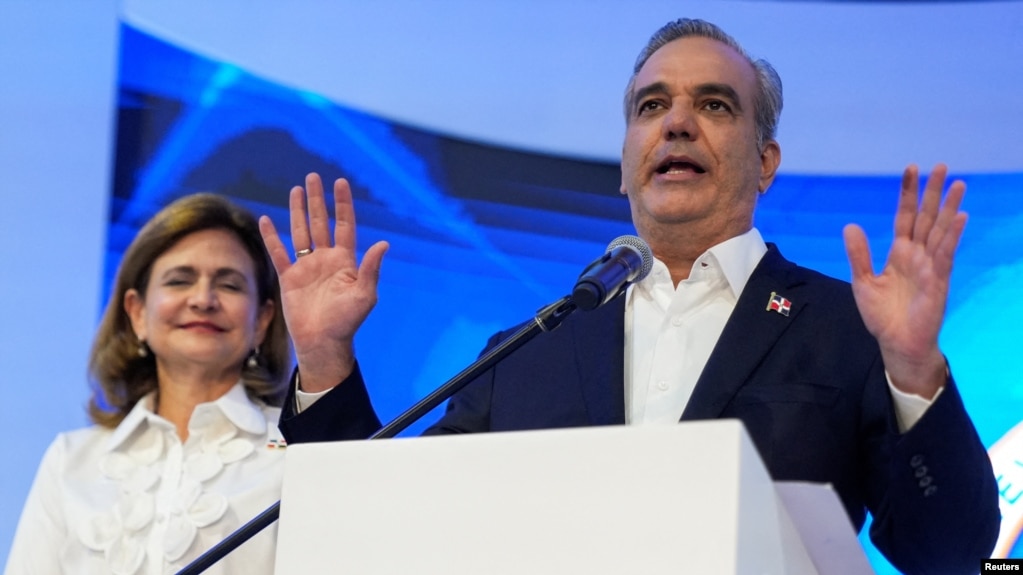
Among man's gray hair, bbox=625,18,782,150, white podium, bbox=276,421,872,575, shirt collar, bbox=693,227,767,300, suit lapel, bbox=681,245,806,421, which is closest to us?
white podium, bbox=276,421,872,575

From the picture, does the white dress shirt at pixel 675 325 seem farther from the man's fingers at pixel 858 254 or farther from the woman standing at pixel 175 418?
the woman standing at pixel 175 418

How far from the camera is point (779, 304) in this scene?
2.24 m

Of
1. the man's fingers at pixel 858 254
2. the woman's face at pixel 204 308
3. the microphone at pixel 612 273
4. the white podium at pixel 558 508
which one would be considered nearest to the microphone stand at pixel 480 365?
the microphone at pixel 612 273

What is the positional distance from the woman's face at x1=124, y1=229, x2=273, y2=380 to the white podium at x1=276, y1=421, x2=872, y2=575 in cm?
174

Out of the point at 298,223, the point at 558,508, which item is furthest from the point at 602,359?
the point at 558,508

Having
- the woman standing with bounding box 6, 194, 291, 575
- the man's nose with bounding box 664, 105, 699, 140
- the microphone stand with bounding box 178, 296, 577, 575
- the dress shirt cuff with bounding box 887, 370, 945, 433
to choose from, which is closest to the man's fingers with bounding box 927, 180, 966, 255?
the dress shirt cuff with bounding box 887, 370, 945, 433

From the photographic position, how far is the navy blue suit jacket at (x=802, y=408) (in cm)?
180

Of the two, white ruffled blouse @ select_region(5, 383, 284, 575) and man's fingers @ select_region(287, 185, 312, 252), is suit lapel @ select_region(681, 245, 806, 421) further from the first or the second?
white ruffled blouse @ select_region(5, 383, 284, 575)

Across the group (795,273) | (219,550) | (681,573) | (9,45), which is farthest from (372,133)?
(681,573)

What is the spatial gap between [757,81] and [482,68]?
3.19 feet

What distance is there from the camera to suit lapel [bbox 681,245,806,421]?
2102 millimetres

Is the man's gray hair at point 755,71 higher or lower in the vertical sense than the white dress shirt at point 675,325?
higher

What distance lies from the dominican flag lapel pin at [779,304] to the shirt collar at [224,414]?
4.35 feet

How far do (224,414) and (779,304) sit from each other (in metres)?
1.41
